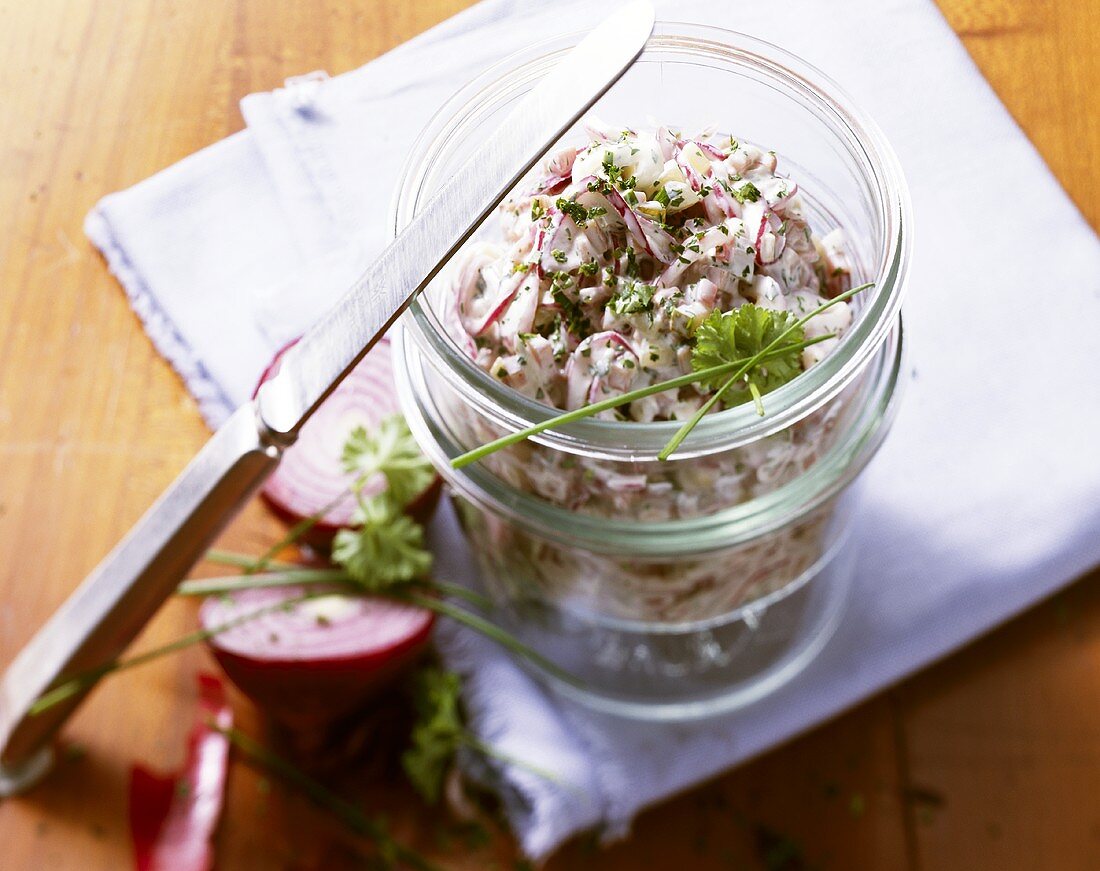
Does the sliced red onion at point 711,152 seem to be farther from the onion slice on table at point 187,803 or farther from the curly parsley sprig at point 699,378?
the onion slice on table at point 187,803

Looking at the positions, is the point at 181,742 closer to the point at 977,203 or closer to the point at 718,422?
the point at 718,422

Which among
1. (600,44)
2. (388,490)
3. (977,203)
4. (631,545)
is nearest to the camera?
(600,44)

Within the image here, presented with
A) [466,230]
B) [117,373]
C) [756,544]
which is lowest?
[756,544]

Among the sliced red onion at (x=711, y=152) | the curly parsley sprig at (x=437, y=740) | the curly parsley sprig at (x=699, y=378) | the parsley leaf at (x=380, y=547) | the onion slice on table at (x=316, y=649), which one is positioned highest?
the sliced red onion at (x=711, y=152)

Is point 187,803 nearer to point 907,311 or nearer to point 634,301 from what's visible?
point 634,301

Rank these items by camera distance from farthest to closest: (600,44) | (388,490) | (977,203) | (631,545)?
(977,203), (388,490), (631,545), (600,44)

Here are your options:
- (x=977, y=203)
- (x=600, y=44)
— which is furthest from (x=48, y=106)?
(x=977, y=203)

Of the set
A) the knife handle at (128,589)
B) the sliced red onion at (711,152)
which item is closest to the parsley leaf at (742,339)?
the sliced red onion at (711,152)

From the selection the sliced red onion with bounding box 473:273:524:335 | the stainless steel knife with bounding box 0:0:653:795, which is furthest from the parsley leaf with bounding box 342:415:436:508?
the sliced red onion with bounding box 473:273:524:335
